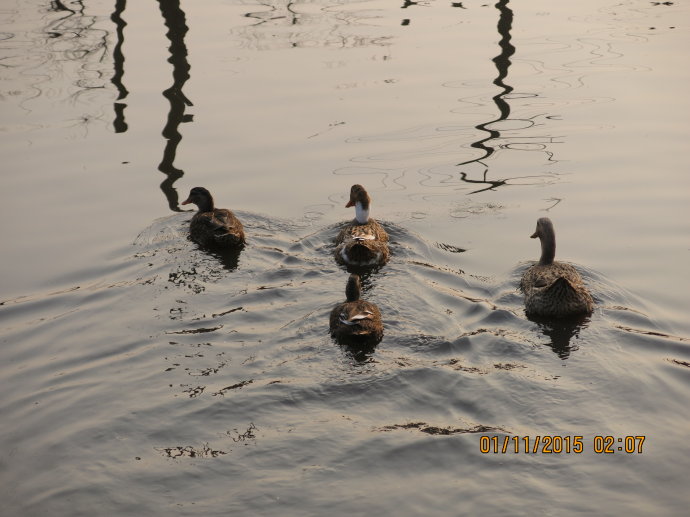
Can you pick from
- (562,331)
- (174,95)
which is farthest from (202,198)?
(562,331)

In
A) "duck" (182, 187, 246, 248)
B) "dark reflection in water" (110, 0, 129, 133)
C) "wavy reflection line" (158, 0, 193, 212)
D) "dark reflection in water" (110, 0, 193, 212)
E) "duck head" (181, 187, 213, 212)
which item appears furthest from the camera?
"dark reflection in water" (110, 0, 129, 133)

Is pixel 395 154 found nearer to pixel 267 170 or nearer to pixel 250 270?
pixel 267 170

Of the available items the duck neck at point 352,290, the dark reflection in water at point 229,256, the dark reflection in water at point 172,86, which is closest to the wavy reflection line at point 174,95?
the dark reflection in water at point 172,86

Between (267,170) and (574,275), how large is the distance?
508 cm

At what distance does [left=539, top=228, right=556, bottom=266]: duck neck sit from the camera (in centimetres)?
1000

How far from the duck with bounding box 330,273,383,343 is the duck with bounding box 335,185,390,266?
4.65 feet

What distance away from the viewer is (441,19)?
18703 mm

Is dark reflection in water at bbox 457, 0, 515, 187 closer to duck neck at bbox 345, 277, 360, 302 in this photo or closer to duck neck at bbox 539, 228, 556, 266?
duck neck at bbox 539, 228, 556, 266

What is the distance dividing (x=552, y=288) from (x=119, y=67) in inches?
415

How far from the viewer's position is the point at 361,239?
10602 millimetres

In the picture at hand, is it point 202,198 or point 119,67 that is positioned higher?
point 119,67

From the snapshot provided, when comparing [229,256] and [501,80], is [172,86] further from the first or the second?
[501,80]
